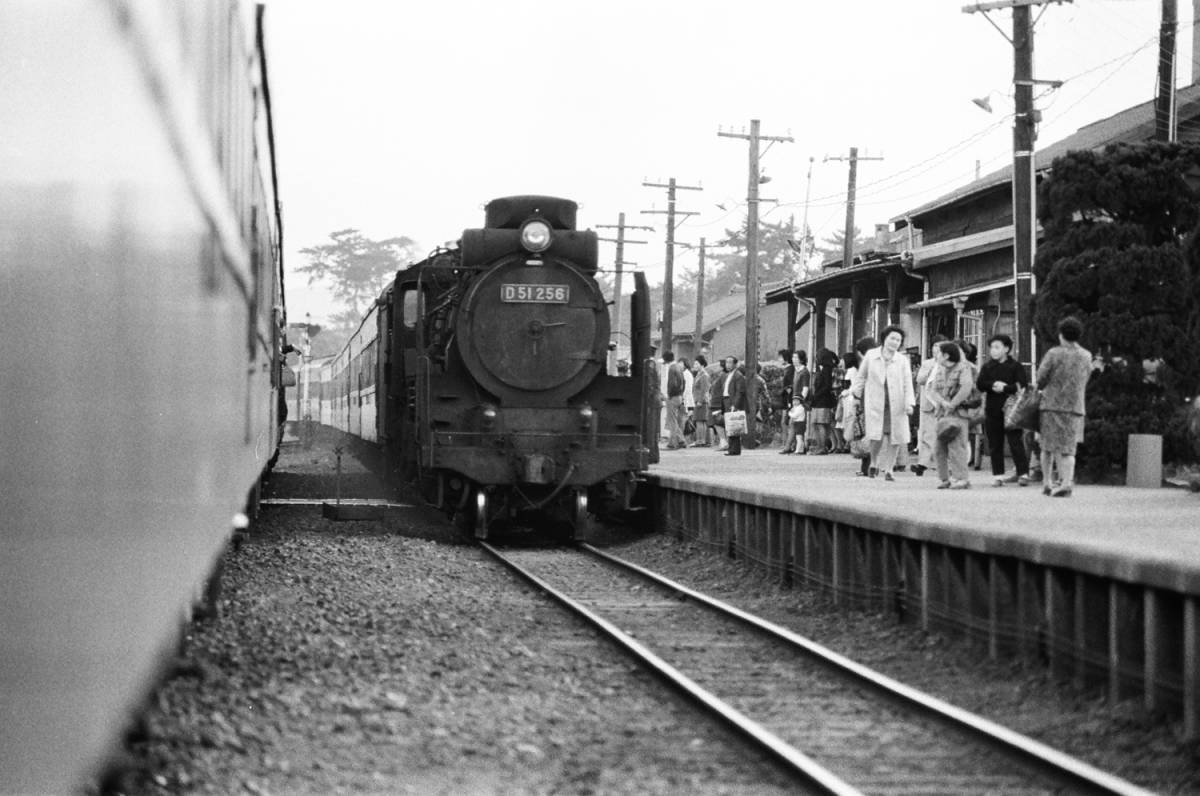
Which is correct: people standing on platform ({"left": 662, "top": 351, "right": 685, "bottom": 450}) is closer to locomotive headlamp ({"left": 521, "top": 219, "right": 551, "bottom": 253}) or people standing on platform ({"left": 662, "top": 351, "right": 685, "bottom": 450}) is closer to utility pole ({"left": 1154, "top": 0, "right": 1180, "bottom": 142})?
utility pole ({"left": 1154, "top": 0, "right": 1180, "bottom": 142})

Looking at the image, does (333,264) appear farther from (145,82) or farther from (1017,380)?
(145,82)

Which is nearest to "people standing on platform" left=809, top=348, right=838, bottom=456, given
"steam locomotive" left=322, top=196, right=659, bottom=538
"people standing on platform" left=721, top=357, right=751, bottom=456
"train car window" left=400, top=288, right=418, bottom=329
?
"people standing on platform" left=721, top=357, right=751, bottom=456

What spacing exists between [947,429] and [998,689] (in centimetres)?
871

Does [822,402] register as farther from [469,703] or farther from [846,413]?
[469,703]

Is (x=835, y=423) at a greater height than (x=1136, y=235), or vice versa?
(x=1136, y=235)

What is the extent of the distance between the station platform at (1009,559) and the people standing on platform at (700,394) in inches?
536

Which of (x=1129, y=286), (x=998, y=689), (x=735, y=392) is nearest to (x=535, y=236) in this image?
(x=1129, y=286)

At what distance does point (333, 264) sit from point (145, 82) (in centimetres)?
11665

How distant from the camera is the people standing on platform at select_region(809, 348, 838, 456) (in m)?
24.0

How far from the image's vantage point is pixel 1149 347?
58.5 feet

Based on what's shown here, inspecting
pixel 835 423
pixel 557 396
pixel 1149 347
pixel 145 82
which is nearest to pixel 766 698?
pixel 145 82

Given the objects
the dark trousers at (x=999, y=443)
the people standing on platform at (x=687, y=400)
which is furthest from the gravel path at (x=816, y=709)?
the people standing on platform at (x=687, y=400)

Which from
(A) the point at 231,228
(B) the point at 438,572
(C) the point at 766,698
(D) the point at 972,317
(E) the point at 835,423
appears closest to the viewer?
(A) the point at 231,228

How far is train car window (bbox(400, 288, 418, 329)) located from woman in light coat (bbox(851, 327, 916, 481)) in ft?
16.4
